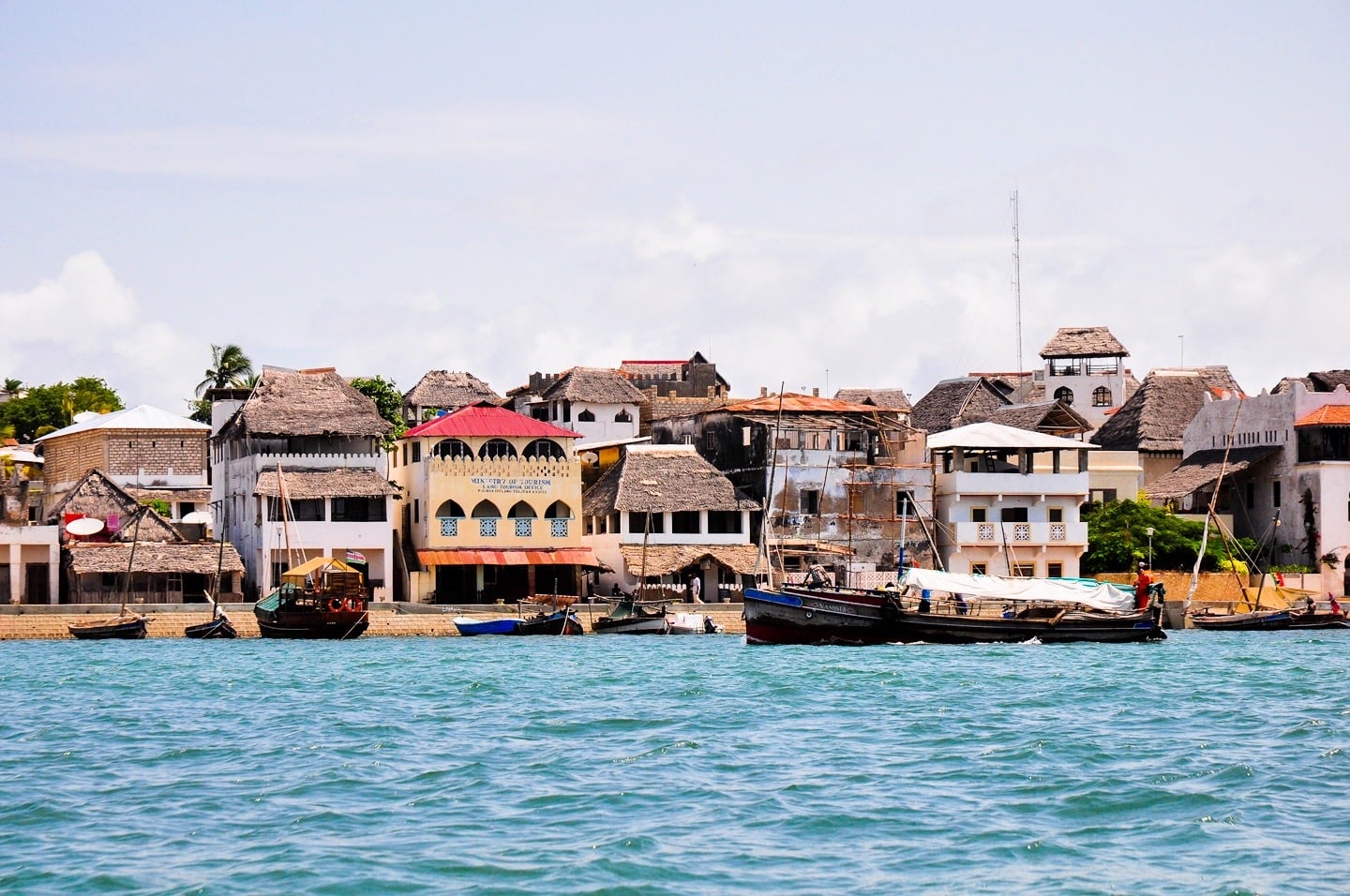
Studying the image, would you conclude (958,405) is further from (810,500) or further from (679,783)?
(679,783)

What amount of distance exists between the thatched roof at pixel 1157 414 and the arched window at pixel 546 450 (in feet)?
88.1

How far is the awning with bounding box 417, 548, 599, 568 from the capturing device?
67875 millimetres

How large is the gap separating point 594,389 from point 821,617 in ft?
119

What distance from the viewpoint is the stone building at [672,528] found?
229 feet

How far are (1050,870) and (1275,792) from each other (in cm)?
572

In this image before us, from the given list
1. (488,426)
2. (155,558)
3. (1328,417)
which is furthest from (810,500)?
(155,558)

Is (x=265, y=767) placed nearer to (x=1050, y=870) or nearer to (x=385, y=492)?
(x=1050, y=870)

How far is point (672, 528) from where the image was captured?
70812mm

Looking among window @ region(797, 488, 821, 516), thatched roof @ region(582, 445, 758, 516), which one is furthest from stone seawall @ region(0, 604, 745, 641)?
window @ region(797, 488, 821, 516)

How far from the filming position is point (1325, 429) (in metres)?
75.4

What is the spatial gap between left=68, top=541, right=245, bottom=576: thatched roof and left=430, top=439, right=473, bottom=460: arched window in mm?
8116

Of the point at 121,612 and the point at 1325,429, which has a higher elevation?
the point at 1325,429

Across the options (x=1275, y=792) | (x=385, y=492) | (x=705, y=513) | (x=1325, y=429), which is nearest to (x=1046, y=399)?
(x=1325, y=429)

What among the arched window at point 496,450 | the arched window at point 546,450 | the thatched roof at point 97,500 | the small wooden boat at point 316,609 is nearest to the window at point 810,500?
the arched window at point 546,450
